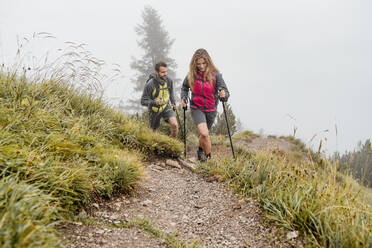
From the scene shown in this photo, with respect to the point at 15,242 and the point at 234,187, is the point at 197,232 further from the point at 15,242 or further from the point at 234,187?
the point at 15,242

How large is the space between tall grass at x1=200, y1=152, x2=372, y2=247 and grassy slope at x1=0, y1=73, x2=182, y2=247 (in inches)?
68.9

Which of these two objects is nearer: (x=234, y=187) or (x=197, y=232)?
(x=197, y=232)

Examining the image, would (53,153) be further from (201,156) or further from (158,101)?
(158,101)

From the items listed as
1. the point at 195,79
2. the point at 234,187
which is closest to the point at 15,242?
the point at 234,187

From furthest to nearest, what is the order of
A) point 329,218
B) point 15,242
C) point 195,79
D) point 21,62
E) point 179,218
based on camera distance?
point 195,79, point 21,62, point 179,218, point 329,218, point 15,242

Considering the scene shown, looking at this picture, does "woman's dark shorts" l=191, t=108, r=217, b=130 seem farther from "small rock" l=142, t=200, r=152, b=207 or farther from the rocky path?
"small rock" l=142, t=200, r=152, b=207

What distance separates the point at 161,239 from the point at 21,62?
3949 millimetres

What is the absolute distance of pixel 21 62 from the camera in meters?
4.16

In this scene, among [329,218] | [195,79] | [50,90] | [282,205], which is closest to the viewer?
[329,218]

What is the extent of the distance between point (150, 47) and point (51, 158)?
2392 cm

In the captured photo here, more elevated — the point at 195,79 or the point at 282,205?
the point at 195,79

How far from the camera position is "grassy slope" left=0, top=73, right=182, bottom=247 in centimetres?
161

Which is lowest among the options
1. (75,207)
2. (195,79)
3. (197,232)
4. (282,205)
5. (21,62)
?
(197,232)

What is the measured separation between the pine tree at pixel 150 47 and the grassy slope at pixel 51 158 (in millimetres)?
19603
